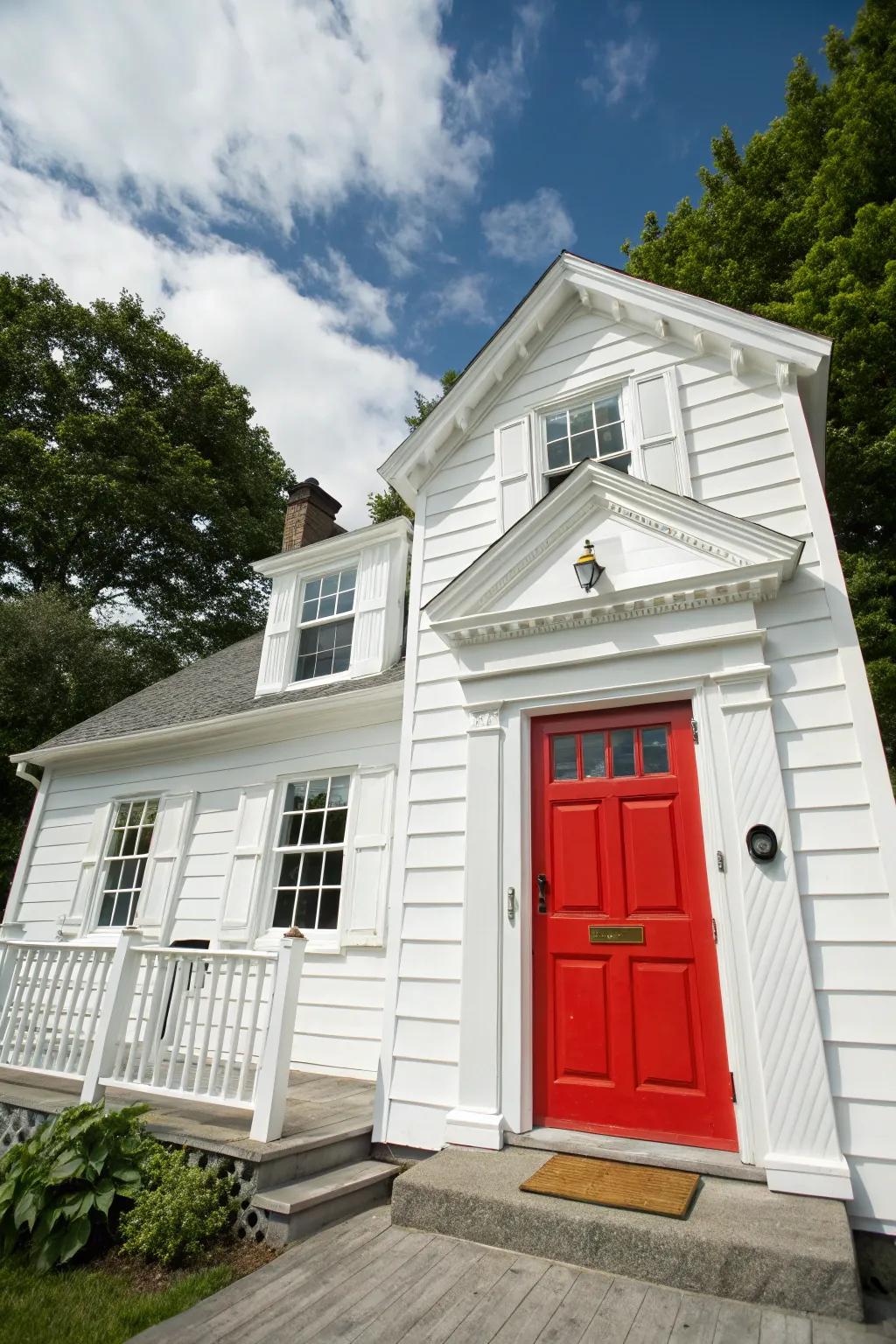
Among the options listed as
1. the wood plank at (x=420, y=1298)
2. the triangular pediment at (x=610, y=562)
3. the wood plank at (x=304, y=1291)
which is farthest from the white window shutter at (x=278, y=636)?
the wood plank at (x=420, y=1298)

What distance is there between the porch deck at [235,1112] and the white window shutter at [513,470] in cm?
454

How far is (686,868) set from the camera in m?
3.90

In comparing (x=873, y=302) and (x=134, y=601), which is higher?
(x=134, y=601)

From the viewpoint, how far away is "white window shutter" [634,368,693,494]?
16.3 ft

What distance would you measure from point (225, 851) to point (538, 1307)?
18.5 ft

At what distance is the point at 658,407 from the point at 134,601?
2169 cm

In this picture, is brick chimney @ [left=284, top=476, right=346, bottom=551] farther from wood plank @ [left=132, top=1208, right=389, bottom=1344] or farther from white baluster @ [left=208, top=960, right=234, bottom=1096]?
wood plank @ [left=132, top=1208, right=389, bottom=1344]

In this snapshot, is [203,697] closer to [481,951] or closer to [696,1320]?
[481,951]

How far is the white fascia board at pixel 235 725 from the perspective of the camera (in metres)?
6.63

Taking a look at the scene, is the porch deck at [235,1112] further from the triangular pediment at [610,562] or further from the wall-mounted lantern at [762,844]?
the triangular pediment at [610,562]

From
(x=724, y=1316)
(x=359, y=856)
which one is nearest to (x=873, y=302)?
(x=359, y=856)

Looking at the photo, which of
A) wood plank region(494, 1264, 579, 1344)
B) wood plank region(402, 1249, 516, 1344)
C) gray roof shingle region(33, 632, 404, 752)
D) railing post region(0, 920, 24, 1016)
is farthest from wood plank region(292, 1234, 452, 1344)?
gray roof shingle region(33, 632, 404, 752)

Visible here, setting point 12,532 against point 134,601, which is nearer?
point 12,532

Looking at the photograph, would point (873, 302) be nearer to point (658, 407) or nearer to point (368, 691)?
point (658, 407)
